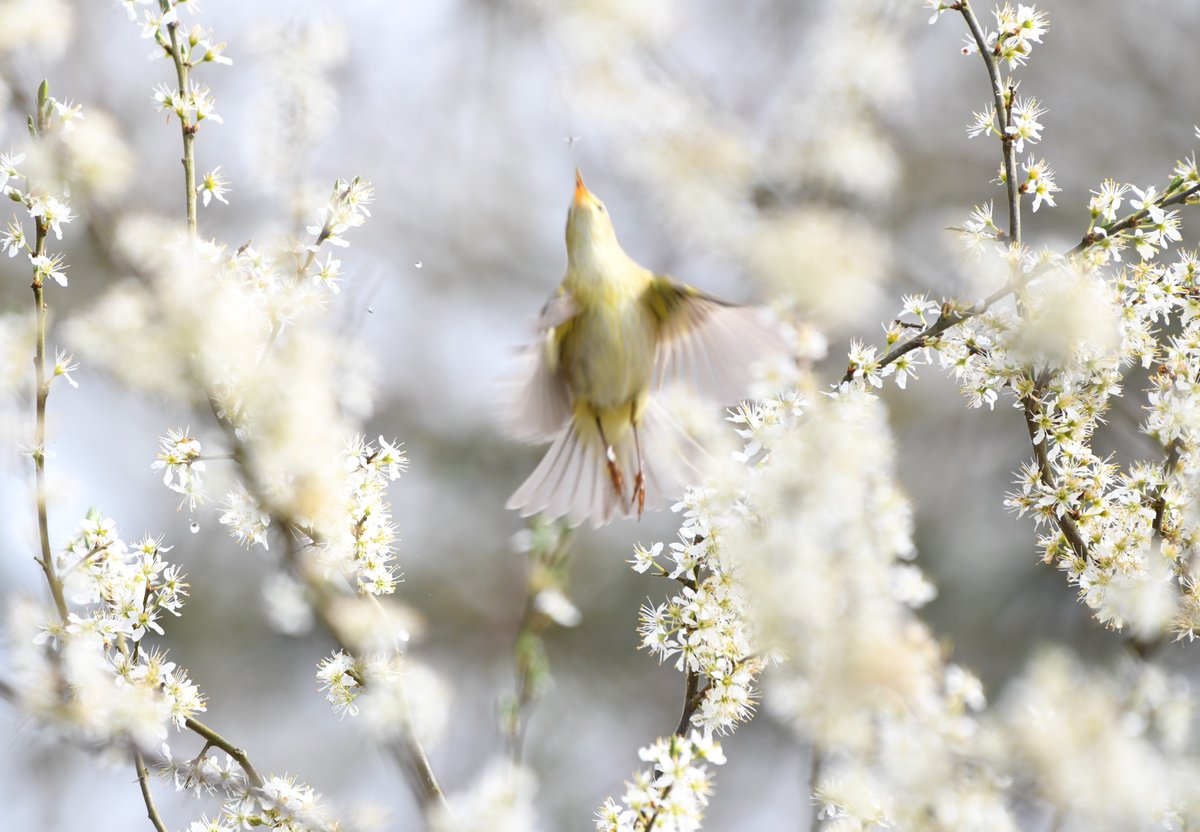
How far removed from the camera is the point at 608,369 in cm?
193

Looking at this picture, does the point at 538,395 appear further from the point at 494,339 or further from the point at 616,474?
the point at 494,339

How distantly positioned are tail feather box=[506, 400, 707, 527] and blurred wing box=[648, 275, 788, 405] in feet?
0.31

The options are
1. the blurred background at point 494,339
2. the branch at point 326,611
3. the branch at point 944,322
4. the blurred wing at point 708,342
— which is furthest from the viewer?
the blurred background at point 494,339

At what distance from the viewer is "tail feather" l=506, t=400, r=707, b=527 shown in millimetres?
1839

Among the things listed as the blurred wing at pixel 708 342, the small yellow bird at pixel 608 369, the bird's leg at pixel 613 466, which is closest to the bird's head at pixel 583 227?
the small yellow bird at pixel 608 369

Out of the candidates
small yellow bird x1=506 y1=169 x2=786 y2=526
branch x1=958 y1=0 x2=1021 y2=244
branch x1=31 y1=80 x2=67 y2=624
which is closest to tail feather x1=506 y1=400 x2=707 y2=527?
small yellow bird x1=506 y1=169 x2=786 y2=526

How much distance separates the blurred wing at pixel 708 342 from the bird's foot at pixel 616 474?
0.50 feet

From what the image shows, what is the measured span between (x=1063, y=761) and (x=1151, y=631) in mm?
258

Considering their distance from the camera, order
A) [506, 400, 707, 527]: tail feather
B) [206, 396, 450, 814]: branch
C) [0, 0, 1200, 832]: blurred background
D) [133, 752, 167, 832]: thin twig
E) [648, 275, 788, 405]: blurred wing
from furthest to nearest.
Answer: [0, 0, 1200, 832]: blurred background → [506, 400, 707, 527]: tail feather → [648, 275, 788, 405]: blurred wing → [133, 752, 167, 832]: thin twig → [206, 396, 450, 814]: branch

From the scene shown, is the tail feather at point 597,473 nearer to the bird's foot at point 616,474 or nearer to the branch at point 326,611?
the bird's foot at point 616,474

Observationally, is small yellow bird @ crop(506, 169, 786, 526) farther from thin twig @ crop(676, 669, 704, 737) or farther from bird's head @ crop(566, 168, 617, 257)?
thin twig @ crop(676, 669, 704, 737)

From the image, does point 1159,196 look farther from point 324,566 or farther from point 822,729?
point 324,566

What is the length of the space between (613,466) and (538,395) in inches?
7.0

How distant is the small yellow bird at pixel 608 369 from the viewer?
1.81 meters
